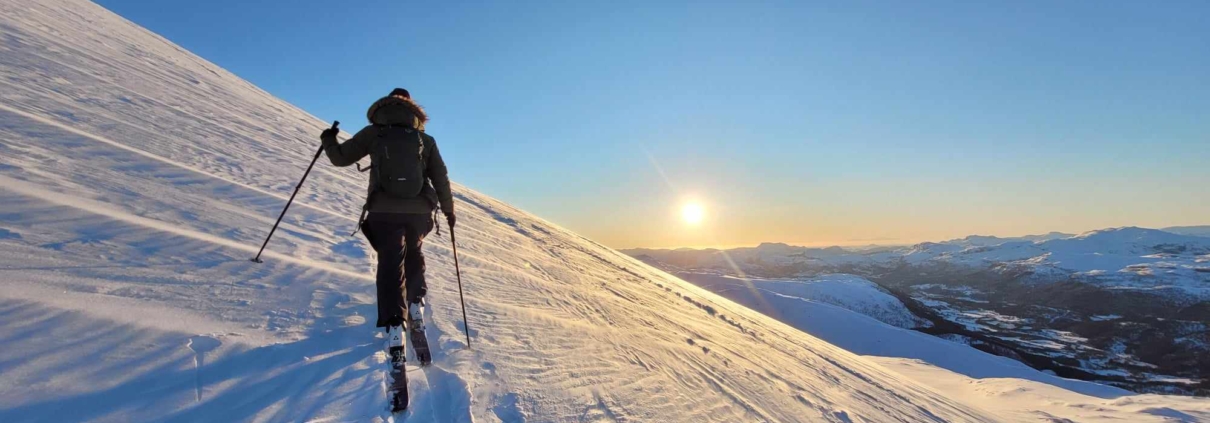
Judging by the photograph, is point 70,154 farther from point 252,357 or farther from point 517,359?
point 517,359

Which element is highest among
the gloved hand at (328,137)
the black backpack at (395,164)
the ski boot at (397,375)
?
the gloved hand at (328,137)

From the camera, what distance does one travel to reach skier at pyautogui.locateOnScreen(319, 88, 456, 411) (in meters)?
3.20

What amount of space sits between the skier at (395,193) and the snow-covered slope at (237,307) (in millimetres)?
401

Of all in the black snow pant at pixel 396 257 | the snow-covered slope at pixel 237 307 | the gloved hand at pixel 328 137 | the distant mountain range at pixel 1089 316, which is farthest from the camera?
the distant mountain range at pixel 1089 316

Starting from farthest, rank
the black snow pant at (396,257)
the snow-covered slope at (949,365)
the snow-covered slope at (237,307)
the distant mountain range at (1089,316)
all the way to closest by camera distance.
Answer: the distant mountain range at (1089,316), the snow-covered slope at (949,365), the black snow pant at (396,257), the snow-covered slope at (237,307)

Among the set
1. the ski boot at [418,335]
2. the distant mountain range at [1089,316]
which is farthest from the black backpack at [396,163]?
the distant mountain range at [1089,316]

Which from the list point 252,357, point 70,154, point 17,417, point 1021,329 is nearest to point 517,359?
point 252,357

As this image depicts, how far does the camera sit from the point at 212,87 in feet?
37.8

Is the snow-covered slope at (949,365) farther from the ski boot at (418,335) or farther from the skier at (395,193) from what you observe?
the skier at (395,193)

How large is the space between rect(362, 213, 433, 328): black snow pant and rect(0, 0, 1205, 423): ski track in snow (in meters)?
0.38

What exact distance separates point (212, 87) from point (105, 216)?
10200mm

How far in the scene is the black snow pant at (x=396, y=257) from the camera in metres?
3.16

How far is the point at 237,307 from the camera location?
3.19 metres

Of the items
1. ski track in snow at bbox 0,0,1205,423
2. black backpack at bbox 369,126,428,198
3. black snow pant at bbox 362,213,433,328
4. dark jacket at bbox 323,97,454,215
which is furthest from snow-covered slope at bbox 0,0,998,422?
black backpack at bbox 369,126,428,198
